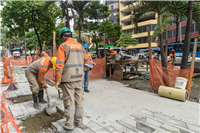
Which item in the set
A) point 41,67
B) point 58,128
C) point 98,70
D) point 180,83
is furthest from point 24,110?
point 98,70

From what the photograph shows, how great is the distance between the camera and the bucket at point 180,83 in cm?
441

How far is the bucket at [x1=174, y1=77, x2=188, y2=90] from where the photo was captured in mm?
4407

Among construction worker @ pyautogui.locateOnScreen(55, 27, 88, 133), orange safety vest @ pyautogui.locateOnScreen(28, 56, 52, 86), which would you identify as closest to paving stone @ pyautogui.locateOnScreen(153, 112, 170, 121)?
construction worker @ pyautogui.locateOnScreen(55, 27, 88, 133)

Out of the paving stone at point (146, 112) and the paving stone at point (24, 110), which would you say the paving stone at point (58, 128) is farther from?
the paving stone at point (146, 112)

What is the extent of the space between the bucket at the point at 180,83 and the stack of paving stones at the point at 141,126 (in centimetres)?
170

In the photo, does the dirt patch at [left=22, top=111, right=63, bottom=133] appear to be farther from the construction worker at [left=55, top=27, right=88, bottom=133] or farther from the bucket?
the bucket

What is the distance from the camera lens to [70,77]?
8.30 ft

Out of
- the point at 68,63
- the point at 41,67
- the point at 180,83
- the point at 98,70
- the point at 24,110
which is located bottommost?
the point at 24,110

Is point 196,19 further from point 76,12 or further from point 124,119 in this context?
point 76,12

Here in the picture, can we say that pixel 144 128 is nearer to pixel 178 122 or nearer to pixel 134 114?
pixel 134 114

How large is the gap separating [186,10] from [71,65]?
582 centimetres

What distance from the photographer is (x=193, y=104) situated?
13.3 feet

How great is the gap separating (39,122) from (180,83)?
4.40 metres

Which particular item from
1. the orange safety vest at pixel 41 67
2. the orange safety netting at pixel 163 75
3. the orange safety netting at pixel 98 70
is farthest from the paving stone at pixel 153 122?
the orange safety netting at pixel 98 70
